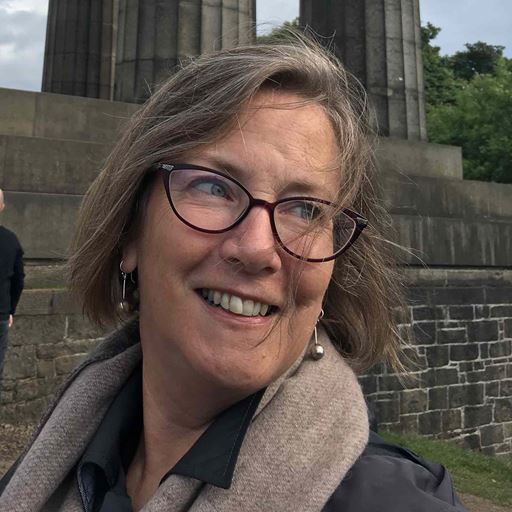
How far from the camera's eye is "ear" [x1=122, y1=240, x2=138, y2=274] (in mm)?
1445

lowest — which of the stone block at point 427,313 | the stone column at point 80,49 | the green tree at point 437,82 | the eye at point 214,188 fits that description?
the eye at point 214,188

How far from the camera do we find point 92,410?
152 cm

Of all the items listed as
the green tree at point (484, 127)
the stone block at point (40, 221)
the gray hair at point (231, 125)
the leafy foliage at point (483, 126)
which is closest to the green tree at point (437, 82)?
the leafy foliage at point (483, 126)

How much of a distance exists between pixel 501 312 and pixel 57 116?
6384 millimetres

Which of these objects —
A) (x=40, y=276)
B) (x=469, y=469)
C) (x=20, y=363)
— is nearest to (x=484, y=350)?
(x=469, y=469)

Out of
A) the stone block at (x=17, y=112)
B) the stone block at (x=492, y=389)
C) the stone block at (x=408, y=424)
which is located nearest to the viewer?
the stone block at (x=17, y=112)

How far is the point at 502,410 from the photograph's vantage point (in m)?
9.83

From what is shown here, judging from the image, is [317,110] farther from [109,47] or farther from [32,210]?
[109,47]

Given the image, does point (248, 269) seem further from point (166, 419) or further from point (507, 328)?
point (507, 328)

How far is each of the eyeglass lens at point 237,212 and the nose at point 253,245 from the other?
16 millimetres

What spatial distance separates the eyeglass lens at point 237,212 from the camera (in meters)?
1.21

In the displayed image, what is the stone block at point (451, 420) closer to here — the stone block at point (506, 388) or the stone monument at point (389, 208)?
the stone monument at point (389, 208)

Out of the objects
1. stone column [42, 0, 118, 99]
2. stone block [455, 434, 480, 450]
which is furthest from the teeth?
stone column [42, 0, 118, 99]

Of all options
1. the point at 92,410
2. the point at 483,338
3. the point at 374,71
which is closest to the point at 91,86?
the point at 374,71
